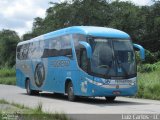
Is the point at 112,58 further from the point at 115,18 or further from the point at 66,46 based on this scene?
the point at 115,18

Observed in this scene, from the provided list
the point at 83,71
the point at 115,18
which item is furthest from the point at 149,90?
the point at 115,18

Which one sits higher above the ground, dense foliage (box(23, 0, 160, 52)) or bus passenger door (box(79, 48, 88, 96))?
dense foliage (box(23, 0, 160, 52))

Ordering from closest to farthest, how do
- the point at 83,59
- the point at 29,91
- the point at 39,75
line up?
the point at 83,59
the point at 39,75
the point at 29,91

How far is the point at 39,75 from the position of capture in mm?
27266

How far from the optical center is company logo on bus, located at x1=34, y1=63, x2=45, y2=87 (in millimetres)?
26703

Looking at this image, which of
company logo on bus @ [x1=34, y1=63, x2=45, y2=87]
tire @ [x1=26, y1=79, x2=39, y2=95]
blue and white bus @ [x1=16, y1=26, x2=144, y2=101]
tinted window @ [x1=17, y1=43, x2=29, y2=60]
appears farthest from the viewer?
tinted window @ [x1=17, y1=43, x2=29, y2=60]

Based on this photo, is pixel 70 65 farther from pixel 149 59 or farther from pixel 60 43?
pixel 149 59

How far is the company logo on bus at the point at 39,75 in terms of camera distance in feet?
87.6

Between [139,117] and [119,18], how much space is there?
51.9m

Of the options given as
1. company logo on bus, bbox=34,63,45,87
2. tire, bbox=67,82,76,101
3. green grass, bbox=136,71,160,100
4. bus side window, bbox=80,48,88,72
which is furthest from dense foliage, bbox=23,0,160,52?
bus side window, bbox=80,48,88,72

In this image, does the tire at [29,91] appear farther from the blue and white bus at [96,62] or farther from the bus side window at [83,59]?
the bus side window at [83,59]

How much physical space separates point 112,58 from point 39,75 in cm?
833

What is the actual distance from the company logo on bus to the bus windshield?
7.25m

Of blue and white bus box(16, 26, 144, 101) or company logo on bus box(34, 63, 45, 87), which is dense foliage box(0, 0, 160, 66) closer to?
company logo on bus box(34, 63, 45, 87)
